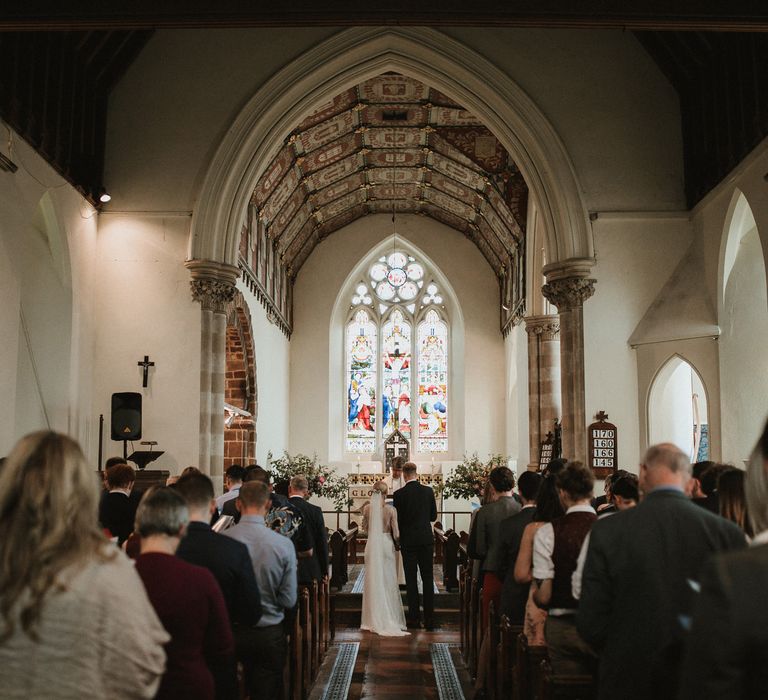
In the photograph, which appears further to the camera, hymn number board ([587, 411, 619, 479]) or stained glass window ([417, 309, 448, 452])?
stained glass window ([417, 309, 448, 452])

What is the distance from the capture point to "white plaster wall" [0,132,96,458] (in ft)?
32.7

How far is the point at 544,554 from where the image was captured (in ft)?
13.5

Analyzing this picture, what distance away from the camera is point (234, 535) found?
4.47 metres

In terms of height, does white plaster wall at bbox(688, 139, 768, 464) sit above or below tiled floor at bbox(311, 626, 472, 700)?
above

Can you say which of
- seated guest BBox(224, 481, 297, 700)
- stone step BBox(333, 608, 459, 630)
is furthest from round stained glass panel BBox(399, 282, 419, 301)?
seated guest BBox(224, 481, 297, 700)

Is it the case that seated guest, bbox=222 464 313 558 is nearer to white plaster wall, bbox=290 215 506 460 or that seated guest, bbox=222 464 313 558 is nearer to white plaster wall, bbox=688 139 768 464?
white plaster wall, bbox=688 139 768 464

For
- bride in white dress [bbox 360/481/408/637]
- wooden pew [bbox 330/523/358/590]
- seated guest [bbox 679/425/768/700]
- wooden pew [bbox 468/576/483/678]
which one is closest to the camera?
seated guest [bbox 679/425/768/700]

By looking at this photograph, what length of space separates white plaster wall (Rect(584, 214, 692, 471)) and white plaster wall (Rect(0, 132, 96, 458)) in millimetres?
6128

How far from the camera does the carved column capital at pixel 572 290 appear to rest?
10.7 meters

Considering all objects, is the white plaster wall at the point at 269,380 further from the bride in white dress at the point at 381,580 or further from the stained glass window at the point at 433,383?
the bride in white dress at the point at 381,580

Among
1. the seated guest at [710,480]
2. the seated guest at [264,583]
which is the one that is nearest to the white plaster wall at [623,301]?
the seated guest at [710,480]

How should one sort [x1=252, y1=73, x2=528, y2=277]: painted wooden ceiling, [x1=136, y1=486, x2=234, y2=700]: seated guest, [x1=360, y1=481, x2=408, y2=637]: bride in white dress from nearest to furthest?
[x1=136, y1=486, x2=234, y2=700]: seated guest → [x1=360, y1=481, x2=408, y2=637]: bride in white dress → [x1=252, y1=73, x2=528, y2=277]: painted wooden ceiling

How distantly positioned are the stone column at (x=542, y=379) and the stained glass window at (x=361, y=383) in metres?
7.16

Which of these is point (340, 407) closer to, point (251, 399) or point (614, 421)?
point (251, 399)
